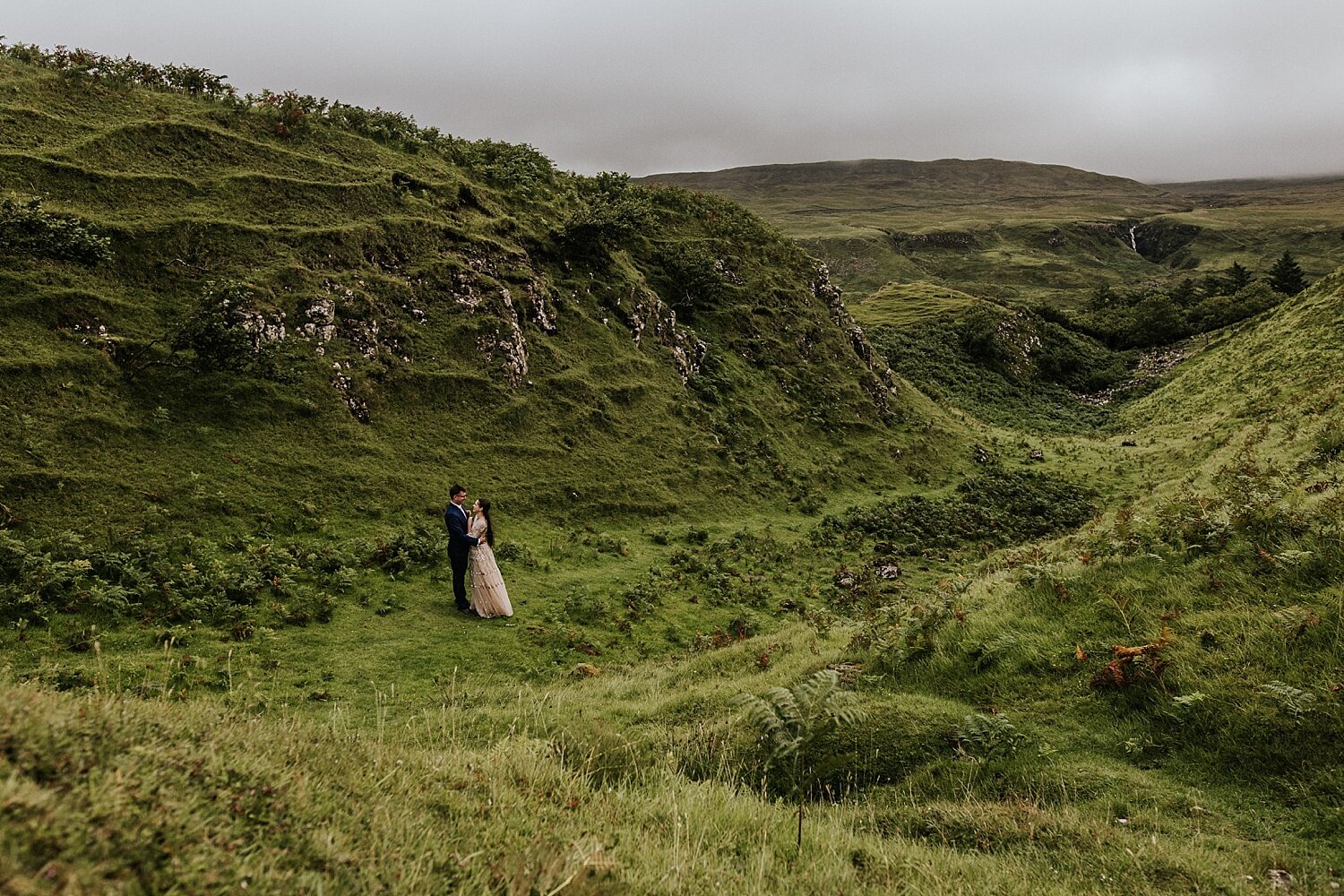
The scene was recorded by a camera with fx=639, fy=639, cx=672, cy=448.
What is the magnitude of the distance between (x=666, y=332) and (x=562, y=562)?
15.4 metres

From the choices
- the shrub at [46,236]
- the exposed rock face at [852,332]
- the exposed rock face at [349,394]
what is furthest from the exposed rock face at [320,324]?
the exposed rock face at [852,332]

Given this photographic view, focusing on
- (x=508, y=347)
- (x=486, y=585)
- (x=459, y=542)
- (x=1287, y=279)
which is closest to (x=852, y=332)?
(x=508, y=347)

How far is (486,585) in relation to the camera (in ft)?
47.8

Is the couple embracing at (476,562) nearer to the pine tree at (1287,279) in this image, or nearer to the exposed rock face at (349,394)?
the exposed rock face at (349,394)

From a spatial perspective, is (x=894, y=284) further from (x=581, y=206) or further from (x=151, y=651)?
(x=151, y=651)

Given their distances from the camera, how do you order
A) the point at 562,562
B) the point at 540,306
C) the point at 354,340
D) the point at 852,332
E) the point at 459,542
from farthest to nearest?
the point at 852,332 < the point at 540,306 < the point at 354,340 < the point at 562,562 < the point at 459,542

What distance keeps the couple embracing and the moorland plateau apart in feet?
2.23

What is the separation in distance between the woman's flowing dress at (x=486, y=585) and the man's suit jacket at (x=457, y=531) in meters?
0.27

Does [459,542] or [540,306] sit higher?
[540,306]

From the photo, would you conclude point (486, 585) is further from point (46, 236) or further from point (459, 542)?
point (46, 236)

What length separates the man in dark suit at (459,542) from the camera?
48.3 feet

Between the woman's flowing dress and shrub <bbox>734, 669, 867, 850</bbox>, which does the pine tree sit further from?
shrub <bbox>734, 669, 867, 850</bbox>

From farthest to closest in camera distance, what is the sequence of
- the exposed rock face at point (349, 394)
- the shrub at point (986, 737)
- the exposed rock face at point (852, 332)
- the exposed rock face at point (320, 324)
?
the exposed rock face at point (852, 332)
the exposed rock face at point (320, 324)
the exposed rock face at point (349, 394)
the shrub at point (986, 737)

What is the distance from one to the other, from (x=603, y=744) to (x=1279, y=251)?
820ft
